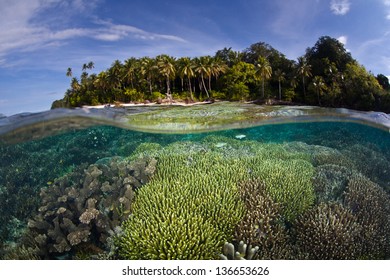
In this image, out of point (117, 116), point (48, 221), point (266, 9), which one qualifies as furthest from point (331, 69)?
point (48, 221)

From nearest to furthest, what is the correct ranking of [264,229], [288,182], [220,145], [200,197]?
[264,229]
[200,197]
[288,182]
[220,145]

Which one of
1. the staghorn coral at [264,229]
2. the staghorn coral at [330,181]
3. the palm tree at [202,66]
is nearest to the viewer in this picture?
the staghorn coral at [264,229]

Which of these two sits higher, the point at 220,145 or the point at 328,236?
the point at 220,145

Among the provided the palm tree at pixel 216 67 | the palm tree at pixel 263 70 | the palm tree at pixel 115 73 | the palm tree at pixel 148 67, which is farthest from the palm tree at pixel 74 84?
the palm tree at pixel 263 70

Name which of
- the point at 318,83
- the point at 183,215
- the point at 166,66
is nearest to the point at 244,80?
the point at 318,83

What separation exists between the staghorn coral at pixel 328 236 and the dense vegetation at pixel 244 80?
2101 millimetres

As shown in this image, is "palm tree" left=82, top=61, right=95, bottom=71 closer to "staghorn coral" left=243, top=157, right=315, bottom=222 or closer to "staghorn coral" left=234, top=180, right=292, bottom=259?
"staghorn coral" left=243, top=157, right=315, bottom=222

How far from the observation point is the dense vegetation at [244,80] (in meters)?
4.37

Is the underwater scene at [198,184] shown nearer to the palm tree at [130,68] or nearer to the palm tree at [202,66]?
the palm tree at [130,68]

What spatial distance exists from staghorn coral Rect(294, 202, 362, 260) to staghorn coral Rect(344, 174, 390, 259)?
6.2 inches

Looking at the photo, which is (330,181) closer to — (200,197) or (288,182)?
(288,182)

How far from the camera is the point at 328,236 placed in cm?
343

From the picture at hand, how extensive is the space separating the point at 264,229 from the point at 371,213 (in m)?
1.69
